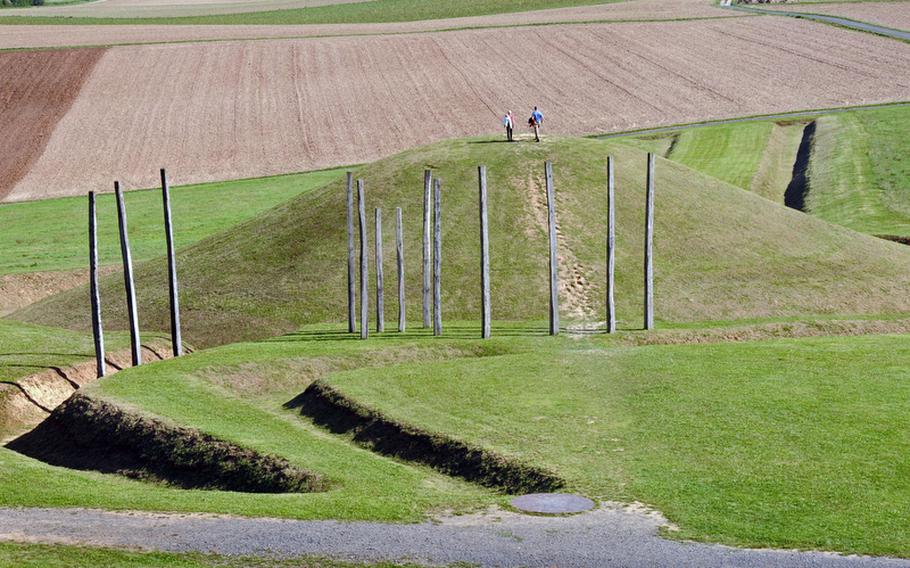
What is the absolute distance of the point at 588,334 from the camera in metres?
38.3

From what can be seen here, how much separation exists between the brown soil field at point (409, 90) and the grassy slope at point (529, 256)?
32.5 metres

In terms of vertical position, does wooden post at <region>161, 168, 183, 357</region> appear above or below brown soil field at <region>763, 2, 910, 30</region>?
below

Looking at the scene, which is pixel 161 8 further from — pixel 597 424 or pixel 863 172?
pixel 597 424

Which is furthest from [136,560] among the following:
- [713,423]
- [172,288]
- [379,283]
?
[379,283]

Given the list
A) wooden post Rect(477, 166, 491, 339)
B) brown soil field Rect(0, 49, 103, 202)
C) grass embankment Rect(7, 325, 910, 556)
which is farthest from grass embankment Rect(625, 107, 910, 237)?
brown soil field Rect(0, 49, 103, 202)

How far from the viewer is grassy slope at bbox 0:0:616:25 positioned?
139 metres

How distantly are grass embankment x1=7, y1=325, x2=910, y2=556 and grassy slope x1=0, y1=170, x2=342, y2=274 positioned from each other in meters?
25.1

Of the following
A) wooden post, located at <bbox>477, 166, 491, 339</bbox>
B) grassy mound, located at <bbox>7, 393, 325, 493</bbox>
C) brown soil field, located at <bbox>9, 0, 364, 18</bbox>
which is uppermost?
brown soil field, located at <bbox>9, 0, 364, 18</bbox>

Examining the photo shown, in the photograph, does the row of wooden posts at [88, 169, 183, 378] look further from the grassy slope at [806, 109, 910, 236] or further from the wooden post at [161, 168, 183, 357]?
the grassy slope at [806, 109, 910, 236]

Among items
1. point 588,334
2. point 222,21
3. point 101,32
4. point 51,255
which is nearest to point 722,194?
point 588,334

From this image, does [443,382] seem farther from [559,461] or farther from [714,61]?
[714,61]

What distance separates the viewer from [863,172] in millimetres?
75000

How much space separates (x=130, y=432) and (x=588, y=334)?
52.0 feet

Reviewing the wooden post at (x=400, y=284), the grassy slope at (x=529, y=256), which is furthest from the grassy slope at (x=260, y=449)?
the grassy slope at (x=529, y=256)
